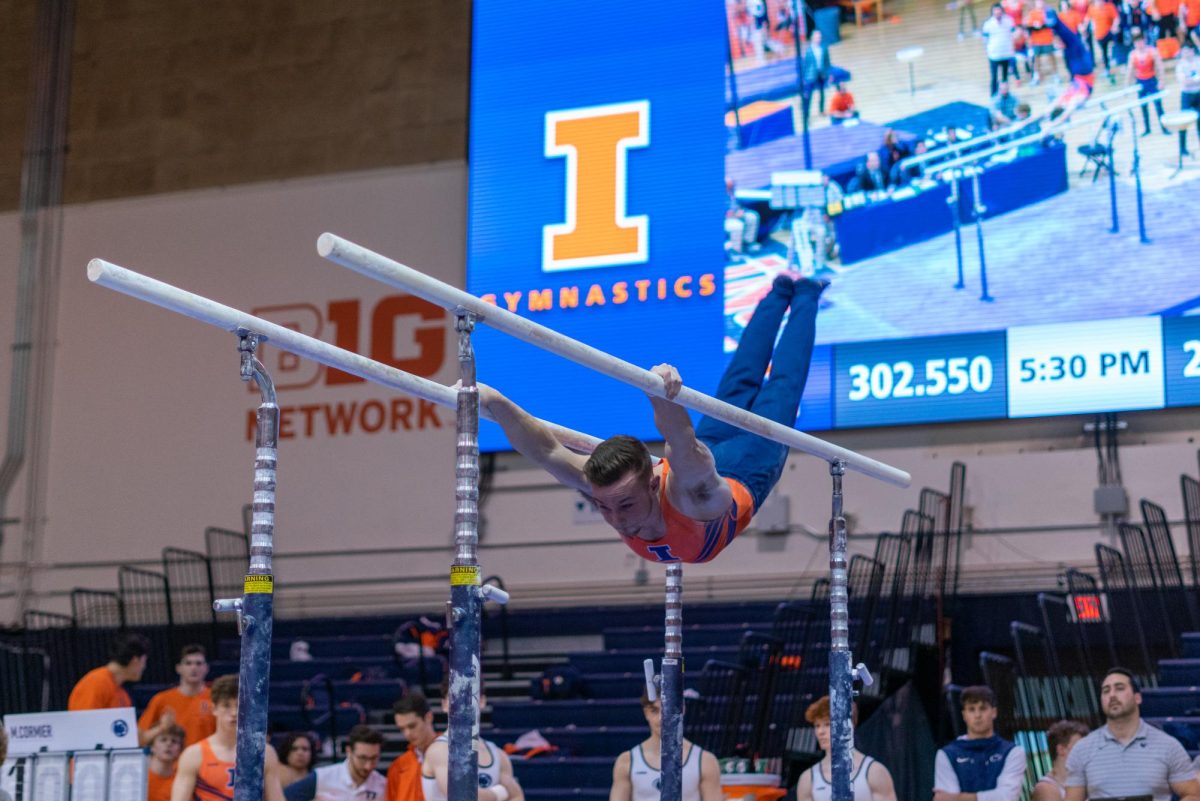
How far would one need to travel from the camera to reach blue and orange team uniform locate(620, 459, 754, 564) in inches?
211

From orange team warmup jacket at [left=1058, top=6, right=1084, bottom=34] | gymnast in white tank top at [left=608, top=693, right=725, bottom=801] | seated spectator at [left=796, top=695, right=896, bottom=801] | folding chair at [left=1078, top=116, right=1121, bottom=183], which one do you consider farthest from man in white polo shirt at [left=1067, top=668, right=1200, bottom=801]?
orange team warmup jacket at [left=1058, top=6, right=1084, bottom=34]

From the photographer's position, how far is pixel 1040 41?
10.7m

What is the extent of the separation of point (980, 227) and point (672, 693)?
5.33 metres

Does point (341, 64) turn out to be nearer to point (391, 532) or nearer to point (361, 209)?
point (361, 209)

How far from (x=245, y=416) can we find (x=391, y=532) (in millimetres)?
1729

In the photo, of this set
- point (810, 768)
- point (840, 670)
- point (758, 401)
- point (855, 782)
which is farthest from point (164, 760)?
point (758, 401)

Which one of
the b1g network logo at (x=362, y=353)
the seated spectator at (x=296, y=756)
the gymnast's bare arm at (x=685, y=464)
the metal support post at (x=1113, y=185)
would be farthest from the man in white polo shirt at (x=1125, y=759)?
the b1g network logo at (x=362, y=353)

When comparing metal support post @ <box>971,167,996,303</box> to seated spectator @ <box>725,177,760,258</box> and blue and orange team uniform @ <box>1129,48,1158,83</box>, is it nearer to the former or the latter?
blue and orange team uniform @ <box>1129,48,1158,83</box>

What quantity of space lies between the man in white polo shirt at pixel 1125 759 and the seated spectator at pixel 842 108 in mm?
4848

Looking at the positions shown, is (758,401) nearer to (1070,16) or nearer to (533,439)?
(533,439)

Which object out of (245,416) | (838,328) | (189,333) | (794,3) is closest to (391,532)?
(245,416)

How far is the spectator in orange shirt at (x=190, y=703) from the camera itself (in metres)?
9.66

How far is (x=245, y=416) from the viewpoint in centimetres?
1350

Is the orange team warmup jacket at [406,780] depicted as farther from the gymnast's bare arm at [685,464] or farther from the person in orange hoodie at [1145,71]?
the person in orange hoodie at [1145,71]
